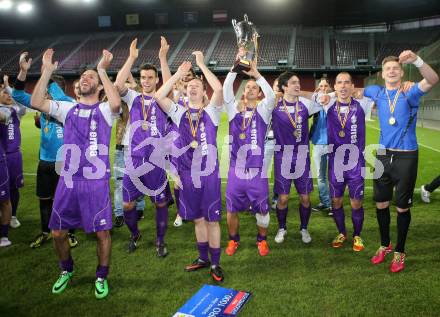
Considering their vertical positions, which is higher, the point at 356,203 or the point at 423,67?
the point at 423,67

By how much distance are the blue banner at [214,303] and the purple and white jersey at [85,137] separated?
62.4 inches

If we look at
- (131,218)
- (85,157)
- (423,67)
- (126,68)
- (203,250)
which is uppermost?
(126,68)

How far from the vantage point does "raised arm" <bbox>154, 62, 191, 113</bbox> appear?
3.82 m

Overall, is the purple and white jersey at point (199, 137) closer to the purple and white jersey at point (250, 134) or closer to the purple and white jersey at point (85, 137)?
the purple and white jersey at point (250, 134)

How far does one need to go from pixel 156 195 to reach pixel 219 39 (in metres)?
41.3

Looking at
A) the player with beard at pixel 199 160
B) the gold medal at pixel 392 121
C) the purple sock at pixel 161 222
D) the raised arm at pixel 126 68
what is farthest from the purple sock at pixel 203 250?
the gold medal at pixel 392 121

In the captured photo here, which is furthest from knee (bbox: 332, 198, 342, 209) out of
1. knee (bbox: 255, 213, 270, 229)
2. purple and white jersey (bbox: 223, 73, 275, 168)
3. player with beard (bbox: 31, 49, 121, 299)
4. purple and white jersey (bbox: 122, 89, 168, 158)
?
player with beard (bbox: 31, 49, 121, 299)

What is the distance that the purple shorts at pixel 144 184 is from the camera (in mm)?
4688

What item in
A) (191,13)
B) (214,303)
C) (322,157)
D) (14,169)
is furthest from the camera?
(191,13)

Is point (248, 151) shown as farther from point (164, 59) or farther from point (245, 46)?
point (164, 59)

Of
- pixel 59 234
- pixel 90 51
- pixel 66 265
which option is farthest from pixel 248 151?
pixel 90 51

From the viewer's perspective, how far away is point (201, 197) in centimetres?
414

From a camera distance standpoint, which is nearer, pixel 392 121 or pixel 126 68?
pixel 126 68

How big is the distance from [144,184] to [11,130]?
8.74 feet
